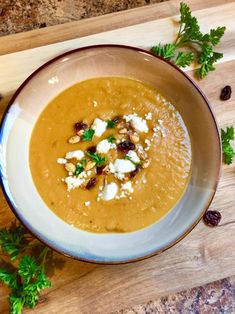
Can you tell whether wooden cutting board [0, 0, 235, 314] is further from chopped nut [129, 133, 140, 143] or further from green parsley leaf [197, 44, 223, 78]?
chopped nut [129, 133, 140, 143]

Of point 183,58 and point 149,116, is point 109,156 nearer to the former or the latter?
point 149,116

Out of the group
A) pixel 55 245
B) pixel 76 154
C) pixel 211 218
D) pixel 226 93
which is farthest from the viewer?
pixel 226 93

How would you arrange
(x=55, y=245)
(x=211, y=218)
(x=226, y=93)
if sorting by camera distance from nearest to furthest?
(x=55, y=245) < (x=211, y=218) < (x=226, y=93)

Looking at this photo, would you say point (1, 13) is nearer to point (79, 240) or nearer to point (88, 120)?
point (88, 120)

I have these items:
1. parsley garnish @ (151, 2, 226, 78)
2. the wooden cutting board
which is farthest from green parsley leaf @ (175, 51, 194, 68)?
the wooden cutting board

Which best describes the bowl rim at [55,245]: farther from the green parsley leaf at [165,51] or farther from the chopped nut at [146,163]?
the chopped nut at [146,163]

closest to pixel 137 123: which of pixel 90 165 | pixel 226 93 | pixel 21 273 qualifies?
pixel 90 165

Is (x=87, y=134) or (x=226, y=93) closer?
(x=87, y=134)
